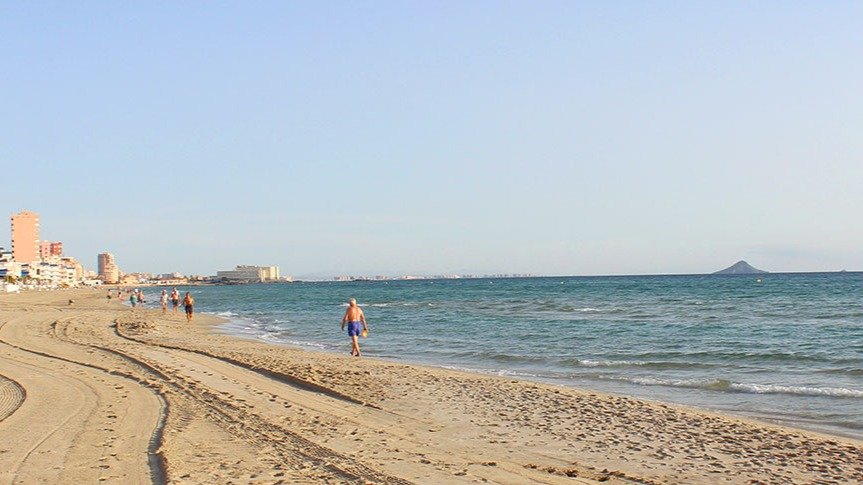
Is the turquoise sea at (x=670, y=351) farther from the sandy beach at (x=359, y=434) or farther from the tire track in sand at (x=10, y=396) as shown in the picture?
the tire track in sand at (x=10, y=396)

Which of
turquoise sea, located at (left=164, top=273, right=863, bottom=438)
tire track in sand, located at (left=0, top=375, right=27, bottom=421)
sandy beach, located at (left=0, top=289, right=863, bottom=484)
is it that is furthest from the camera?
turquoise sea, located at (left=164, top=273, right=863, bottom=438)

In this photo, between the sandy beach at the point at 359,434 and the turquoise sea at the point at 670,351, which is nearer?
the sandy beach at the point at 359,434

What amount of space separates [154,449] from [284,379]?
581cm

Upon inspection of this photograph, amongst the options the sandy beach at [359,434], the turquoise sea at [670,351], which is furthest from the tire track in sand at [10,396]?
the turquoise sea at [670,351]

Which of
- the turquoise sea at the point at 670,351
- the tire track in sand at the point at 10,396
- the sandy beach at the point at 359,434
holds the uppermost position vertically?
the tire track in sand at the point at 10,396

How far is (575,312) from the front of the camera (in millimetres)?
41469

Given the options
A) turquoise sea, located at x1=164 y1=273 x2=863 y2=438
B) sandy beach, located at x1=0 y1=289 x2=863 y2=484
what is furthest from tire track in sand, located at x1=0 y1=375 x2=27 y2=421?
turquoise sea, located at x1=164 y1=273 x2=863 y2=438

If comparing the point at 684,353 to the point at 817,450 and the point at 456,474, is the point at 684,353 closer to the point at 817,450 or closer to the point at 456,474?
the point at 817,450

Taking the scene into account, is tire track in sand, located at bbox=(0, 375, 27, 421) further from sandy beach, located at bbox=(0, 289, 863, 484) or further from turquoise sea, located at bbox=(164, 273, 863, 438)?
turquoise sea, located at bbox=(164, 273, 863, 438)

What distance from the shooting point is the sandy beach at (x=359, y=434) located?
277 inches

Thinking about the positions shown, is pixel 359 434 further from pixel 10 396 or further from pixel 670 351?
A: pixel 670 351

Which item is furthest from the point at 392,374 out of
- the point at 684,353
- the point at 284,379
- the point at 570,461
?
the point at 684,353

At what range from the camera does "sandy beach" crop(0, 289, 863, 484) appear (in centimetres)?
704

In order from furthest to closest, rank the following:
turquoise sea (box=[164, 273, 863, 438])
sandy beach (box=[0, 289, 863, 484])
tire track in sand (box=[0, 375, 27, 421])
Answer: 1. turquoise sea (box=[164, 273, 863, 438])
2. tire track in sand (box=[0, 375, 27, 421])
3. sandy beach (box=[0, 289, 863, 484])
